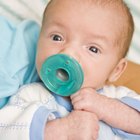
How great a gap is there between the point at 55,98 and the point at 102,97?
0.42 feet

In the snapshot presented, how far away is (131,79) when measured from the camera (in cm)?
131

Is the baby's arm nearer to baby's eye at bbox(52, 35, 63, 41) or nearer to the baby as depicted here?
the baby

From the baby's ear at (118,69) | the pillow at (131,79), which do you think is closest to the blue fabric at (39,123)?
the baby's ear at (118,69)

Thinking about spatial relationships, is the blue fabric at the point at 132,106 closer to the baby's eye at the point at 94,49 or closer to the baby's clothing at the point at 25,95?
the baby's clothing at the point at 25,95

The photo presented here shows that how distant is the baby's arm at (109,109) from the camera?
1012mm

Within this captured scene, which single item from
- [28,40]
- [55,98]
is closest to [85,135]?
[55,98]

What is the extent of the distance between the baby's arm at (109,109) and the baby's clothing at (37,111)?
0.02 meters

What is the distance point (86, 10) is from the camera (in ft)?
3.39

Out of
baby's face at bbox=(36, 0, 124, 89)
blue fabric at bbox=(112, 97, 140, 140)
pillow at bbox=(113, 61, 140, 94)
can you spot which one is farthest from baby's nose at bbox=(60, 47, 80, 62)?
pillow at bbox=(113, 61, 140, 94)

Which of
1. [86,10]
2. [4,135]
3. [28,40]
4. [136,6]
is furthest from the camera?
[136,6]

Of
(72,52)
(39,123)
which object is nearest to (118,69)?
(72,52)

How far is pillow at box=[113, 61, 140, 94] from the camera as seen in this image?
1288 mm

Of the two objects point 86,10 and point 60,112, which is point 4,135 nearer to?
point 60,112

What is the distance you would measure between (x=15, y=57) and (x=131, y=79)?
0.41 meters
